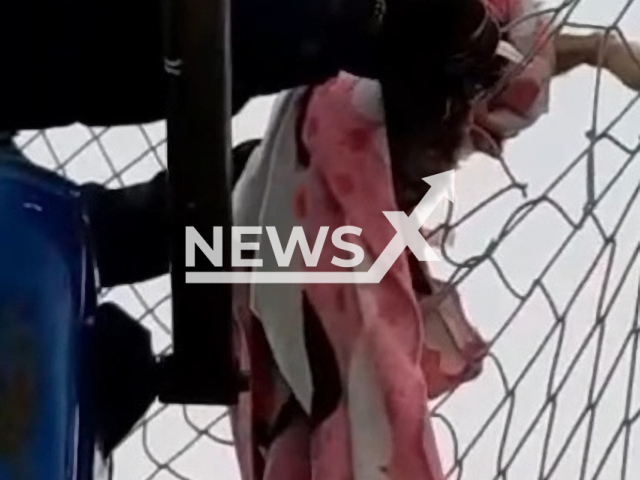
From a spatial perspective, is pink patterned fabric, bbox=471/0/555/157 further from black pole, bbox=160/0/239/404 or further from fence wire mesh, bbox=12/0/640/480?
black pole, bbox=160/0/239/404

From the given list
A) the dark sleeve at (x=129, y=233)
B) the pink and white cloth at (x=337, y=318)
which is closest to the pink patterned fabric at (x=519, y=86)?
the pink and white cloth at (x=337, y=318)

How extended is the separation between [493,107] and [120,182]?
10.4 inches

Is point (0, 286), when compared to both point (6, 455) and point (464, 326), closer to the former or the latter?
point (6, 455)

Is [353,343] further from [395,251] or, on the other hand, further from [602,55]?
[602,55]

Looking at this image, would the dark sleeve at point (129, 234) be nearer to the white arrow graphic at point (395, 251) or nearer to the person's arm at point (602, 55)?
the white arrow graphic at point (395, 251)

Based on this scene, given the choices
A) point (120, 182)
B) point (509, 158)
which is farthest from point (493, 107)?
point (120, 182)

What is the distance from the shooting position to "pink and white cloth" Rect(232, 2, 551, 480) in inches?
15.9

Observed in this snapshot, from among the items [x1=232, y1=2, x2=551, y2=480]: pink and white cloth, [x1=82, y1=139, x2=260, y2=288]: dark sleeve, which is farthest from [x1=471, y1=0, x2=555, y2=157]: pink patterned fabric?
[x1=82, y1=139, x2=260, y2=288]: dark sleeve

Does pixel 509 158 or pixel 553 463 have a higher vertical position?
pixel 509 158

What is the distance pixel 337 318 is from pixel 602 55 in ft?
0.46

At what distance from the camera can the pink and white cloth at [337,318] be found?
0.40m

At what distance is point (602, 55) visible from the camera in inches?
18.7

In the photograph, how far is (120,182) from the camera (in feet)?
2.18

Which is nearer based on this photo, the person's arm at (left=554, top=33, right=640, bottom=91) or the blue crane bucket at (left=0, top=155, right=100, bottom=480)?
the blue crane bucket at (left=0, top=155, right=100, bottom=480)
